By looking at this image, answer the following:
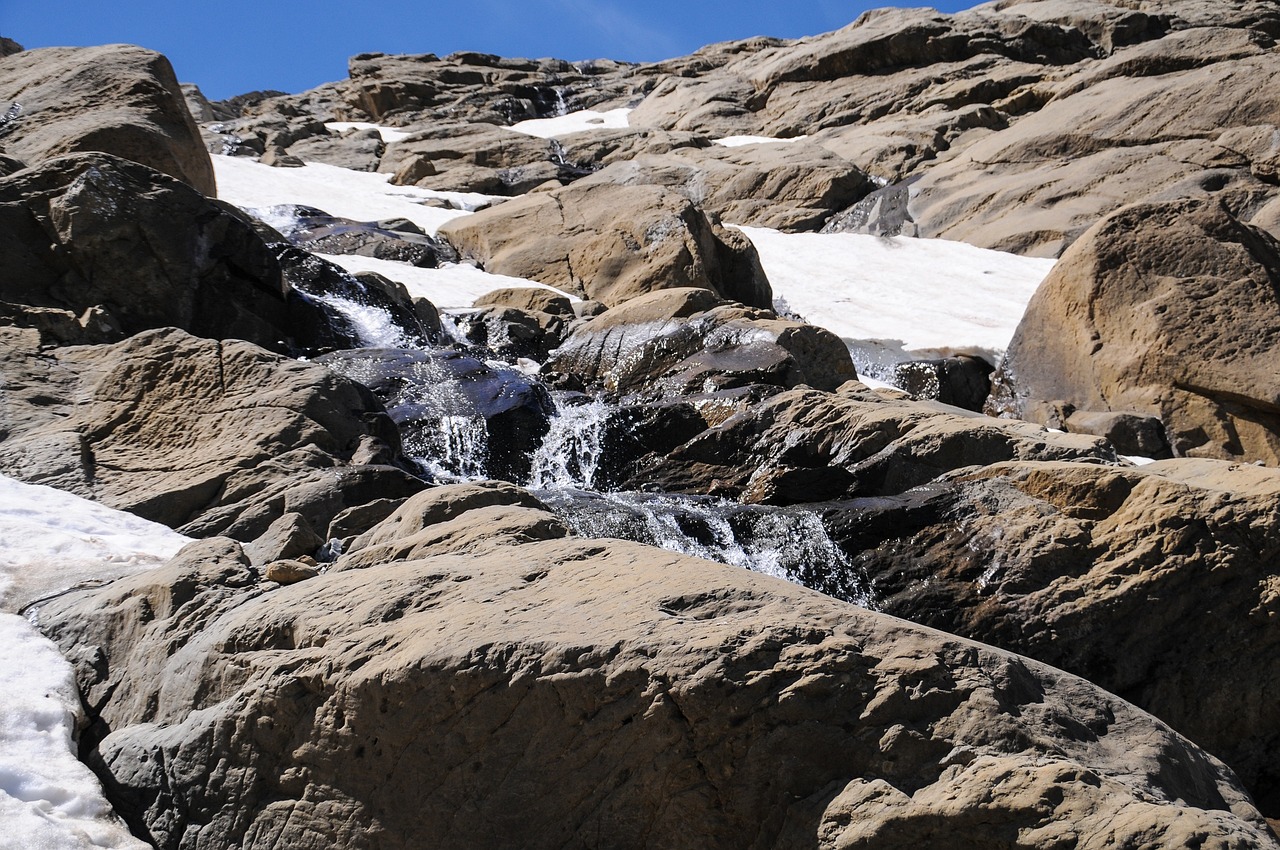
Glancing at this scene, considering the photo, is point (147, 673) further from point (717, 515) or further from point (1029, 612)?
point (1029, 612)

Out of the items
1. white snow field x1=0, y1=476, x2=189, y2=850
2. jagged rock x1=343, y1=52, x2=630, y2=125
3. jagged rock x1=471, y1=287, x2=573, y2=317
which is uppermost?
jagged rock x1=343, y1=52, x2=630, y2=125

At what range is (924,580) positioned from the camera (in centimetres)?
863

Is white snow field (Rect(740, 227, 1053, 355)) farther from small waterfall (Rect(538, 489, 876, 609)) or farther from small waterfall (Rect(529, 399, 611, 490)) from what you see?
small waterfall (Rect(538, 489, 876, 609))

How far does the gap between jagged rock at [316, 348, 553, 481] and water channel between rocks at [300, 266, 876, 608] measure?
12 millimetres

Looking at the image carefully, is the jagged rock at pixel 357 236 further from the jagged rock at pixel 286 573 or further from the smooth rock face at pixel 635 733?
the smooth rock face at pixel 635 733

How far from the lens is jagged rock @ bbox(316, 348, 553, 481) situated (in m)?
12.1

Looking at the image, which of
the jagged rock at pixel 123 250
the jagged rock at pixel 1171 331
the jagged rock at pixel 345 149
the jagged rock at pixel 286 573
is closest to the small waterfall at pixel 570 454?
the jagged rock at pixel 123 250

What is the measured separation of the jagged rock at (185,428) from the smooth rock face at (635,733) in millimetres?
3305

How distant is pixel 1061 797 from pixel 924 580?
5.19 m

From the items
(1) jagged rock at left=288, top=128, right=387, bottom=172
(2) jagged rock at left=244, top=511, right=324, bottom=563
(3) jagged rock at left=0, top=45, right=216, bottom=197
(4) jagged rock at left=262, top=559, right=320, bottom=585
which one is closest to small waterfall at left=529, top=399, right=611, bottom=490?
(2) jagged rock at left=244, top=511, right=324, bottom=563

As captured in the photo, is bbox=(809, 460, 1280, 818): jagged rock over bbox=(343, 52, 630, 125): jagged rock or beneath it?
beneath

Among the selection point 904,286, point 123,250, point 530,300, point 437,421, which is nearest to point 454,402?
point 437,421

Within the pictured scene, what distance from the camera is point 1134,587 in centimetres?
791

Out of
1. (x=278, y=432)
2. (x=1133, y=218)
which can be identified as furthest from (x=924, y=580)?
(x=1133, y=218)
